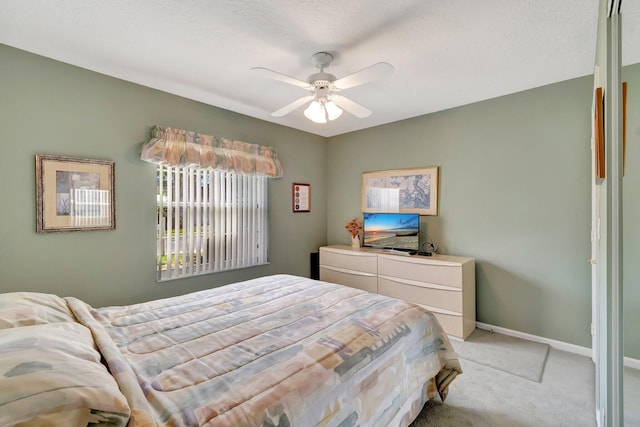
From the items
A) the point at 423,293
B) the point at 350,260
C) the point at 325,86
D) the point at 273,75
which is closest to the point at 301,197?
the point at 350,260

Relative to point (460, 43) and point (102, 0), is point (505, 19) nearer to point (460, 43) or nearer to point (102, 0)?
point (460, 43)

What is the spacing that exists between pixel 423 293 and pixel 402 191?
4.56 ft

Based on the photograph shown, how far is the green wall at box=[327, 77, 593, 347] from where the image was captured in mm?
2680

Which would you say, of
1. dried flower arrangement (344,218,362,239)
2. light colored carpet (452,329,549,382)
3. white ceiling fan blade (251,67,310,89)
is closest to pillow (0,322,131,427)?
white ceiling fan blade (251,67,310,89)

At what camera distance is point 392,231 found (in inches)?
149

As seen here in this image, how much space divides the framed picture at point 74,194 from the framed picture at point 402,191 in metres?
3.09

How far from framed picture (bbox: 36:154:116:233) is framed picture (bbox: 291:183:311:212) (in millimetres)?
2211

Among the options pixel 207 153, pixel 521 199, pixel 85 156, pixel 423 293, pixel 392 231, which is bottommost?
pixel 423 293

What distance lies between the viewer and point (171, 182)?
3.00m

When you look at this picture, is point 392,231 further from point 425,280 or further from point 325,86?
point 325,86

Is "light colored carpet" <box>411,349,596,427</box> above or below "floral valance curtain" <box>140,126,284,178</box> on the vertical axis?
below

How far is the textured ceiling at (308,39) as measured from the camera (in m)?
1.75

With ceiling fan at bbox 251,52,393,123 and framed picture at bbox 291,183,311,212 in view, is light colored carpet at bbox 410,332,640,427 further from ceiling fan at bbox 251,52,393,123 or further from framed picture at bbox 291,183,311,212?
framed picture at bbox 291,183,311,212

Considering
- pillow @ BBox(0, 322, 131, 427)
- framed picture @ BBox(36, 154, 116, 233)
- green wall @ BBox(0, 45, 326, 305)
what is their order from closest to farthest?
pillow @ BBox(0, 322, 131, 427) < green wall @ BBox(0, 45, 326, 305) < framed picture @ BBox(36, 154, 116, 233)
